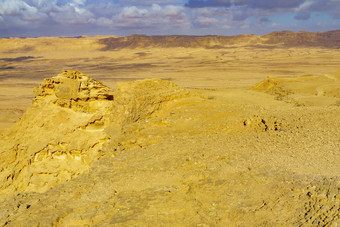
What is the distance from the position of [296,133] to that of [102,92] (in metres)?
5.19

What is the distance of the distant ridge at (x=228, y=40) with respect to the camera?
106250mm

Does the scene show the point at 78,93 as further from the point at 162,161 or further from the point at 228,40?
the point at 228,40

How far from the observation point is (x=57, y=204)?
470 centimetres

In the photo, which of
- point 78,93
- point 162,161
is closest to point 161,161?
point 162,161

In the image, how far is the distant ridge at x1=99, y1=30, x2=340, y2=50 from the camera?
349 ft

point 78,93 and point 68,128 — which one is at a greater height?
point 78,93

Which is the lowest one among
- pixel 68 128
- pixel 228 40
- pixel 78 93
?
pixel 68 128

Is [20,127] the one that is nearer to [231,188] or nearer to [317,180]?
[231,188]

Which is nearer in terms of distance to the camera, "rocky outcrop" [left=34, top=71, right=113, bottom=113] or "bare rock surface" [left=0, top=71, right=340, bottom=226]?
"bare rock surface" [left=0, top=71, right=340, bottom=226]

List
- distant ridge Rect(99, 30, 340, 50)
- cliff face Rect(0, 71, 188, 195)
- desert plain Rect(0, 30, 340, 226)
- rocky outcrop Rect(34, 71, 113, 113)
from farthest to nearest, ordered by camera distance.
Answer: distant ridge Rect(99, 30, 340, 50) → rocky outcrop Rect(34, 71, 113, 113) → cliff face Rect(0, 71, 188, 195) → desert plain Rect(0, 30, 340, 226)

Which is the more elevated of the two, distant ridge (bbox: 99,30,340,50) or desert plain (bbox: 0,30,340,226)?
distant ridge (bbox: 99,30,340,50)

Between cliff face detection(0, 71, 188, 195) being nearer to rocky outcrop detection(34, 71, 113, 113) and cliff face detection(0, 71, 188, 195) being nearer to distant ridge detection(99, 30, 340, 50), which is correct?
rocky outcrop detection(34, 71, 113, 113)

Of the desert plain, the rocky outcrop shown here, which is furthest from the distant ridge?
the desert plain

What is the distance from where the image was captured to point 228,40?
112688 mm
